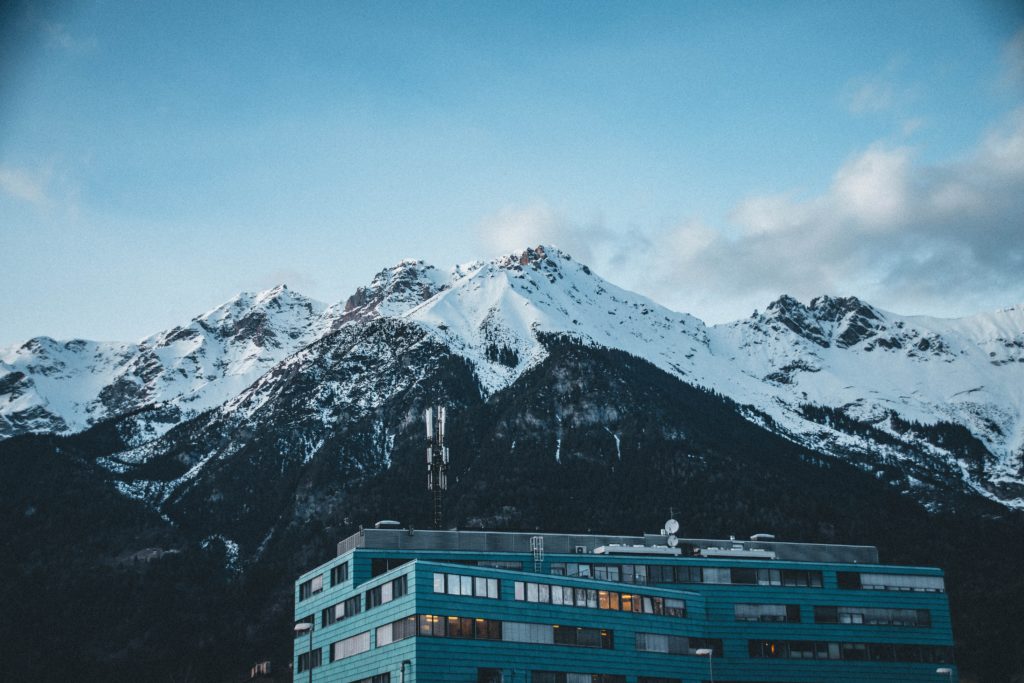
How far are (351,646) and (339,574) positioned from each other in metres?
10.1

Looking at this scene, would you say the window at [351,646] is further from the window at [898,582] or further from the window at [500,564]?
the window at [898,582]

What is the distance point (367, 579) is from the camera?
124 meters

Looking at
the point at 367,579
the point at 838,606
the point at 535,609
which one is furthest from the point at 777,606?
the point at 367,579

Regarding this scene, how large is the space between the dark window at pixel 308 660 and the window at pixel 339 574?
7410mm

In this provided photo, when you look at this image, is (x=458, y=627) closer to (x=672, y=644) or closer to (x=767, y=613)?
(x=672, y=644)

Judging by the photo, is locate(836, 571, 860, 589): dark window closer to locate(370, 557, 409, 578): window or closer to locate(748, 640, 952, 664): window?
locate(748, 640, 952, 664): window

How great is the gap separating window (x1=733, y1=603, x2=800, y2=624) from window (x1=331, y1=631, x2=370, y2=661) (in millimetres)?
41979

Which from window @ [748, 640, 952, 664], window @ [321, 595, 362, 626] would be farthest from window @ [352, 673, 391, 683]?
window @ [748, 640, 952, 664]

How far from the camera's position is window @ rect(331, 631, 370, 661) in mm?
115688

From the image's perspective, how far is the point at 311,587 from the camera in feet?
435

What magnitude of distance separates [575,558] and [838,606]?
29896mm

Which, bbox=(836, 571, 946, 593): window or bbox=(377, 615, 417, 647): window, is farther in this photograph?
bbox=(836, 571, 946, 593): window

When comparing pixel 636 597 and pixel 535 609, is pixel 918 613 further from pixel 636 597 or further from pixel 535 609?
pixel 535 609

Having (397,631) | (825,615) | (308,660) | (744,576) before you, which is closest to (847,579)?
(825,615)
